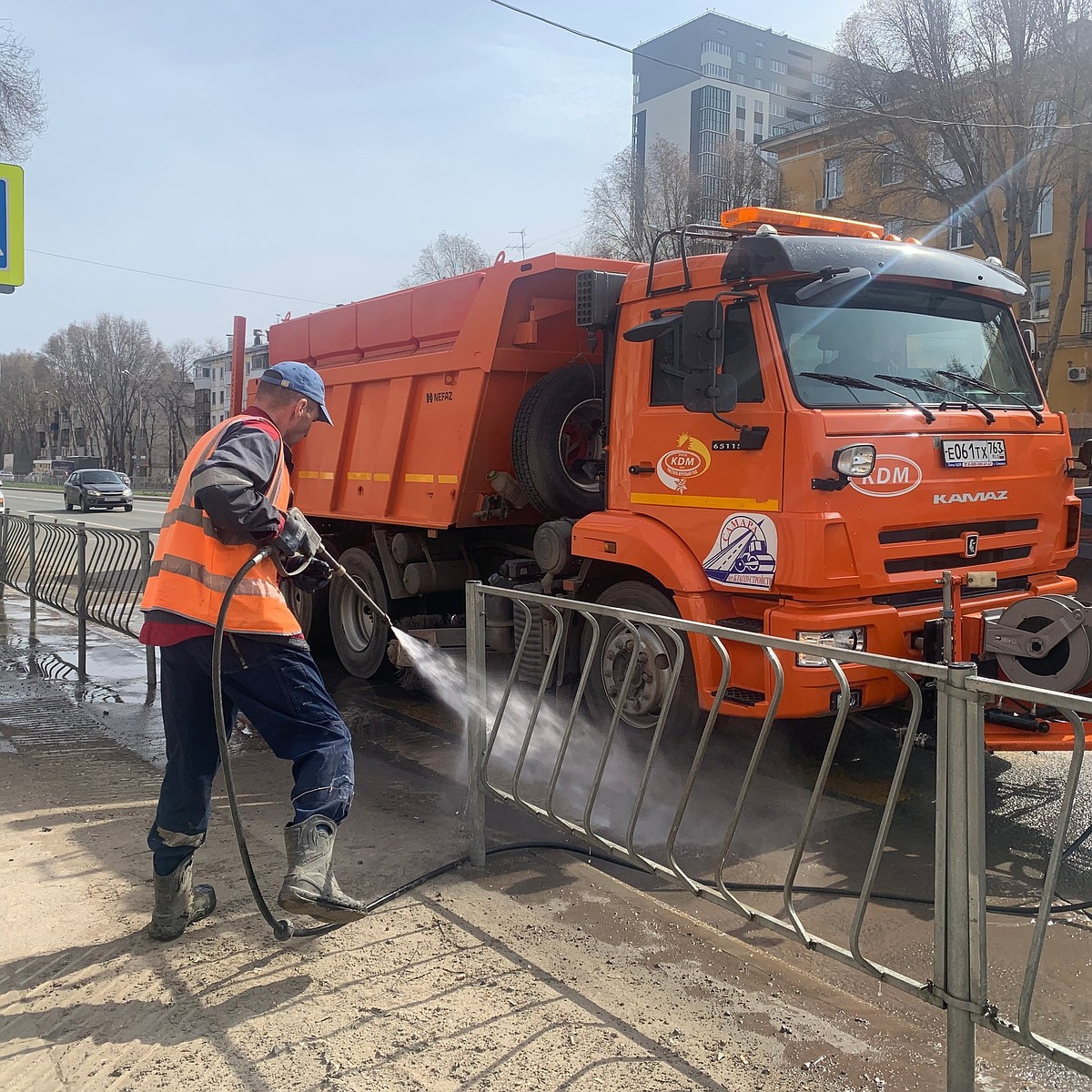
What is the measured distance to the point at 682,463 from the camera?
17.1 ft

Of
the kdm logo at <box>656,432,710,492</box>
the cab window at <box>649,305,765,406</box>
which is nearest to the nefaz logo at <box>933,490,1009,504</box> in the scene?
the cab window at <box>649,305,765,406</box>

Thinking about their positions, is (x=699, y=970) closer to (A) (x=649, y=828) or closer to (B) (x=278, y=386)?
(A) (x=649, y=828)

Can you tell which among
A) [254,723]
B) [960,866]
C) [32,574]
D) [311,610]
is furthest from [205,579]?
→ [32,574]

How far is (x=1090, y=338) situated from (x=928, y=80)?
12.9 meters

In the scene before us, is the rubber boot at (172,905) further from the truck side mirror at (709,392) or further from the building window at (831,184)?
the building window at (831,184)

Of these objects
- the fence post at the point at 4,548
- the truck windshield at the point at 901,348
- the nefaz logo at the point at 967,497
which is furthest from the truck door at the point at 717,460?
the fence post at the point at 4,548

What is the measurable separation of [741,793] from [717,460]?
2314 millimetres

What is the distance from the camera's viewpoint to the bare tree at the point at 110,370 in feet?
263

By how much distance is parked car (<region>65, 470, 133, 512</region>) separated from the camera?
39719 mm

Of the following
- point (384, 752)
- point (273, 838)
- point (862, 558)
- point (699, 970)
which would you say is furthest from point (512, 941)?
point (384, 752)

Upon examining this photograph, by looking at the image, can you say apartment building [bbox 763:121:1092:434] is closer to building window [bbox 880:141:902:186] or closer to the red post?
building window [bbox 880:141:902:186]

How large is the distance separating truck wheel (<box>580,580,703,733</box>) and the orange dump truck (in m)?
0.02

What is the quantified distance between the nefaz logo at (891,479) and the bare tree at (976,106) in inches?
824

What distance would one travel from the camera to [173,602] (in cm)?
334
